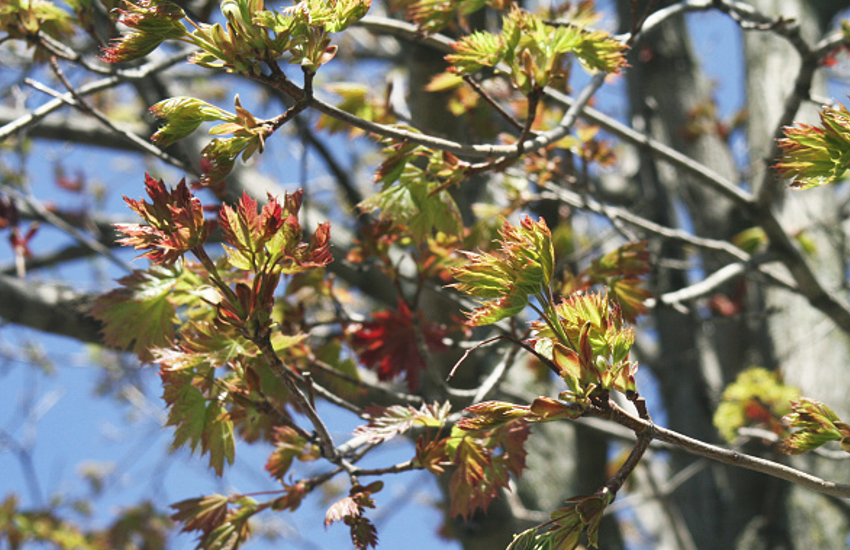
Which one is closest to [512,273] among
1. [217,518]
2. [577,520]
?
[577,520]

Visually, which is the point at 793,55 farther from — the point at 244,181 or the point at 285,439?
the point at 285,439

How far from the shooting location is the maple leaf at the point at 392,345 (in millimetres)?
1611

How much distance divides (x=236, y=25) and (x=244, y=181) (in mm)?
1605

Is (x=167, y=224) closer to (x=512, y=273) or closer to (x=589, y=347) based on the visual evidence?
(x=512, y=273)

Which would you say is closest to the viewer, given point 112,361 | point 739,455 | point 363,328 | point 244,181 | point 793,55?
point 739,455

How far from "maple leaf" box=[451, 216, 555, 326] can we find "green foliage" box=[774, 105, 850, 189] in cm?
37

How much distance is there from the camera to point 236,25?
924mm

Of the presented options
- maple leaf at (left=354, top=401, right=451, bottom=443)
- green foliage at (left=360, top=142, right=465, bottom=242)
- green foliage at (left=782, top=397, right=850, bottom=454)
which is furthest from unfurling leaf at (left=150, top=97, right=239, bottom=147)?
green foliage at (left=782, top=397, right=850, bottom=454)

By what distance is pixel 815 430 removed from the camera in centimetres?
98

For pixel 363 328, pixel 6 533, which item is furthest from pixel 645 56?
pixel 6 533

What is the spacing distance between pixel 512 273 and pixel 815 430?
0.48 metres

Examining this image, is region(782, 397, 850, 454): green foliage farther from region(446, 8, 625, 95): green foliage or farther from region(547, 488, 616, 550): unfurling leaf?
region(446, 8, 625, 95): green foliage

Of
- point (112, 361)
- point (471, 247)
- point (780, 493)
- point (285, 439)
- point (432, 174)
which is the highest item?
point (432, 174)

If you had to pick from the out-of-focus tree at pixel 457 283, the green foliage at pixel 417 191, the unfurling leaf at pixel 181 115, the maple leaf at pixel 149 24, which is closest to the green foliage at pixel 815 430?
the out-of-focus tree at pixel 457 283
